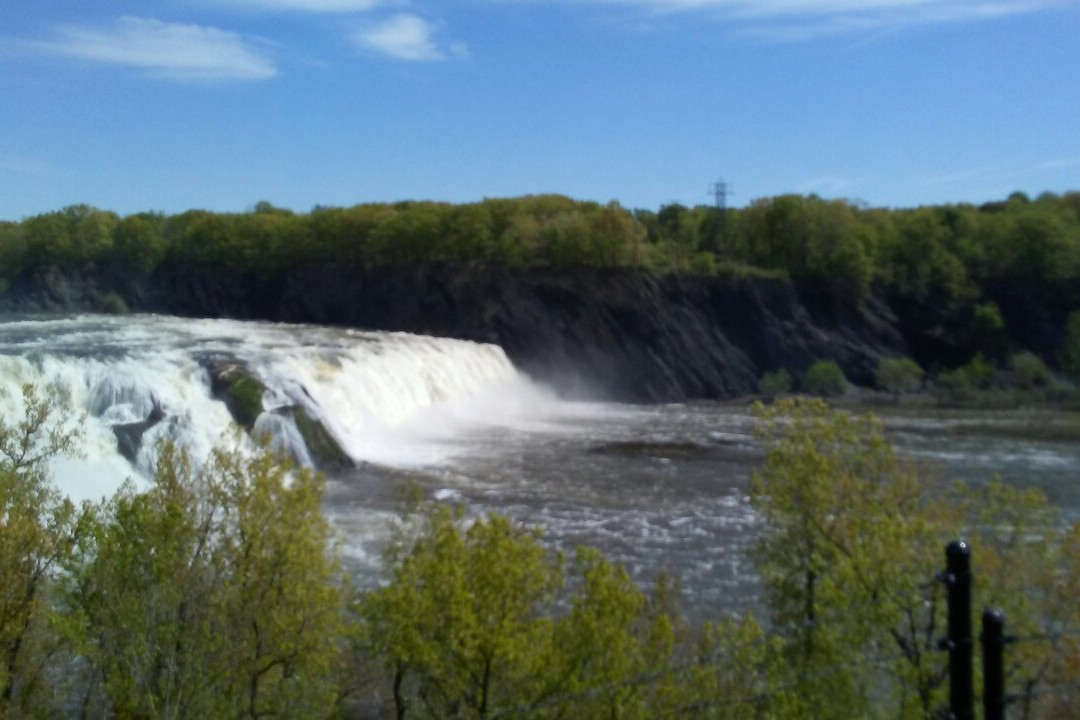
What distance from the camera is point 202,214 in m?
81.4

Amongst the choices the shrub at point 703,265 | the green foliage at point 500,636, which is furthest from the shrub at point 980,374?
the green foliage at point 500,636

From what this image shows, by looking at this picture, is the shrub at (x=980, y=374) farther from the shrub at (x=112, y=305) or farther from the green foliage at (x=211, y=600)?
the green foliage at (x=211, y=600)

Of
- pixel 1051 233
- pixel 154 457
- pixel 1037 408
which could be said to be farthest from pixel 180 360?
pixel 1051 233

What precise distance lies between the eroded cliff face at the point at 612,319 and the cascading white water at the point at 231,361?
19.9 feet

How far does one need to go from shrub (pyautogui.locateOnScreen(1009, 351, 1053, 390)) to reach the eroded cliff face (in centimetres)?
648

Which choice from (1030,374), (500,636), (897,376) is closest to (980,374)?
(1030,374)

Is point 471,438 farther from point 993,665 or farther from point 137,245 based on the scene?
point 137,245

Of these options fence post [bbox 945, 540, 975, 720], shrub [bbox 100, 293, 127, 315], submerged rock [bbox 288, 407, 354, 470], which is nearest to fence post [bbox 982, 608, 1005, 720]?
fence post [bbox 945, 540, 975, 720]

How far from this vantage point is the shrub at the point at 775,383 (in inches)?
2418

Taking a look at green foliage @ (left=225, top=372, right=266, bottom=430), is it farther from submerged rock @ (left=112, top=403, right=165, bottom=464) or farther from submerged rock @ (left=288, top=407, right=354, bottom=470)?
submerged rock @ (left=112, top=403, right=165, bottom=464)

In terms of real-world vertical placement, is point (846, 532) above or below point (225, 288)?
below

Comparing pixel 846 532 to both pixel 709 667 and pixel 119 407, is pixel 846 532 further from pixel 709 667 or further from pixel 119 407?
pixel 119 407

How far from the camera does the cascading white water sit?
94.8 ft

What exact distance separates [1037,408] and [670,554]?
1494 inches
